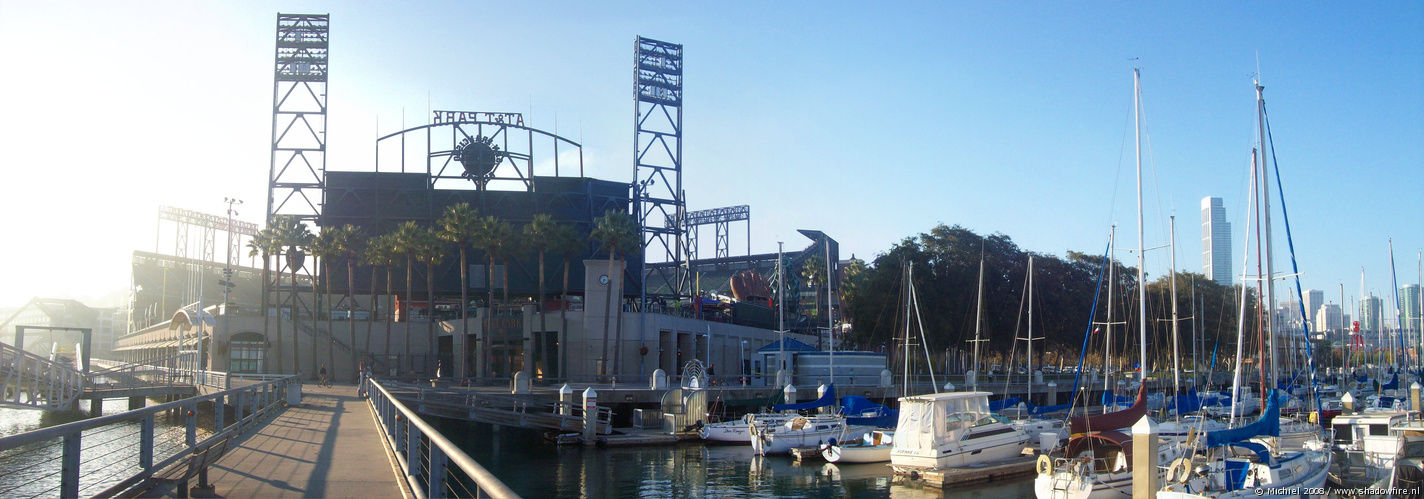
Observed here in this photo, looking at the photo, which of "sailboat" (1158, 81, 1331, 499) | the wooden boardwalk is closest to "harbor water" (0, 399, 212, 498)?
the wooden boardwalk

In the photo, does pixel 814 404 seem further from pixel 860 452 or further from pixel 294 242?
pixel 294 242

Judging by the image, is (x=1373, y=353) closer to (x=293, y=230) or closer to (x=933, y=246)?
(x=933, y=246)

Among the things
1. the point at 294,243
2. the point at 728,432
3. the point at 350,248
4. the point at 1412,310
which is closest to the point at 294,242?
the point at 294,243

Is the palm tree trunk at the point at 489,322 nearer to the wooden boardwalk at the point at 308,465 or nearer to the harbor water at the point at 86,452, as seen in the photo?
the harbor water at the point at 86,452

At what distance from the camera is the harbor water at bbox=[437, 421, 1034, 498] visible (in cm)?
3372

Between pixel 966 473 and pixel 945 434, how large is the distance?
1.57 meters

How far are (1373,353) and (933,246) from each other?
556 feet

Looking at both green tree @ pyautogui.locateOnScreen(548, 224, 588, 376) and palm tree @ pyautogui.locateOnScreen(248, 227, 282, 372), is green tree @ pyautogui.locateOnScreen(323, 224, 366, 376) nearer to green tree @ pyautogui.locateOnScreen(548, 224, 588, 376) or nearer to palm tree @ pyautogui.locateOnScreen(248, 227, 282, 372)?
palm tree @ pyautogui.locateOnScreen(248, 227, 282, 372)

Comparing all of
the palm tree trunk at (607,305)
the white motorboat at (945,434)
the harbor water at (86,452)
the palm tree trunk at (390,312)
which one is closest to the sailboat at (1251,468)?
the white motorboat at (945,434)

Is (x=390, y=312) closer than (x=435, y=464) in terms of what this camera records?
No

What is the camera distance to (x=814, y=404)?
52.3 metres

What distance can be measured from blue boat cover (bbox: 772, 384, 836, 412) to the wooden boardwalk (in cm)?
3073

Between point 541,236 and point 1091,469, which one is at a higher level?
point 541,236

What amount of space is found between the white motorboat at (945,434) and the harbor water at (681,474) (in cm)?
123
